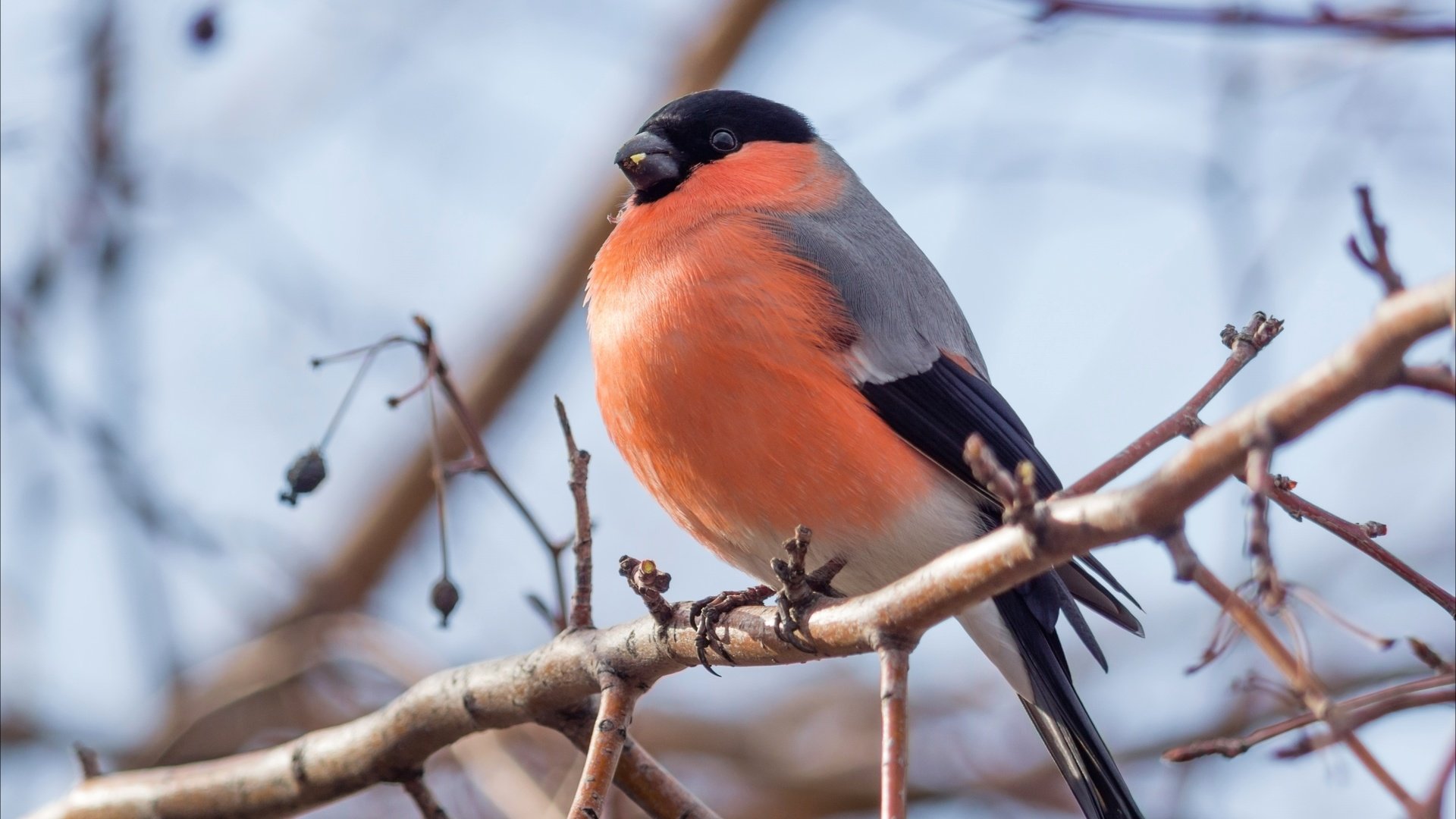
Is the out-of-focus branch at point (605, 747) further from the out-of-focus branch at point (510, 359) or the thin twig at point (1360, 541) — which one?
the out-of-focus branch at point (510, 359)

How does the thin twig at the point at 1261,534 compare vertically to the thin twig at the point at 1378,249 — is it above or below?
below

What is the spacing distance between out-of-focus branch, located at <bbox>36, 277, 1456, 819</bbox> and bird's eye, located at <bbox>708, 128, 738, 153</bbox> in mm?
1780

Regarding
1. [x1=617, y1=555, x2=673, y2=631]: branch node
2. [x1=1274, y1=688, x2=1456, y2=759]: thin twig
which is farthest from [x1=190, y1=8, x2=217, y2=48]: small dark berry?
[x1=1274, y1=688, x2=1456, y2=759]: thin twig

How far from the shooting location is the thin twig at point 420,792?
306cm

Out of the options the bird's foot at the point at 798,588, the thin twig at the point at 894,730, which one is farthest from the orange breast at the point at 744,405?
the thin twig at the point at 894,730

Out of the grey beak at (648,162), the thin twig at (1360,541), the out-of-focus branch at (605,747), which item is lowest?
the out-of-focus branch at (605,747)

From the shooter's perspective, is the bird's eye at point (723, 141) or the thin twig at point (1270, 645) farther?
the bird's eye at point (723, 141)

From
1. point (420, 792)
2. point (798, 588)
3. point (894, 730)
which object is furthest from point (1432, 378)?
point (420, 792)

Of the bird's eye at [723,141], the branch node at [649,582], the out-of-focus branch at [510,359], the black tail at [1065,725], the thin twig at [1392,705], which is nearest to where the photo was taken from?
the thin twig at [1392,705]

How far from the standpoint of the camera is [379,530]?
5.96 metres

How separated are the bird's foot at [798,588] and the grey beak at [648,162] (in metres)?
1.83

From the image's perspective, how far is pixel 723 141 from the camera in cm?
406

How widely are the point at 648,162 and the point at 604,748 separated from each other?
203 centimetres

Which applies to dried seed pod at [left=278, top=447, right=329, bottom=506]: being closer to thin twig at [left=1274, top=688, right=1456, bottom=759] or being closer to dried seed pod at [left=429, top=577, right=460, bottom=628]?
dried seed pod at [left=429, top=577, right=460, bottom=628]
